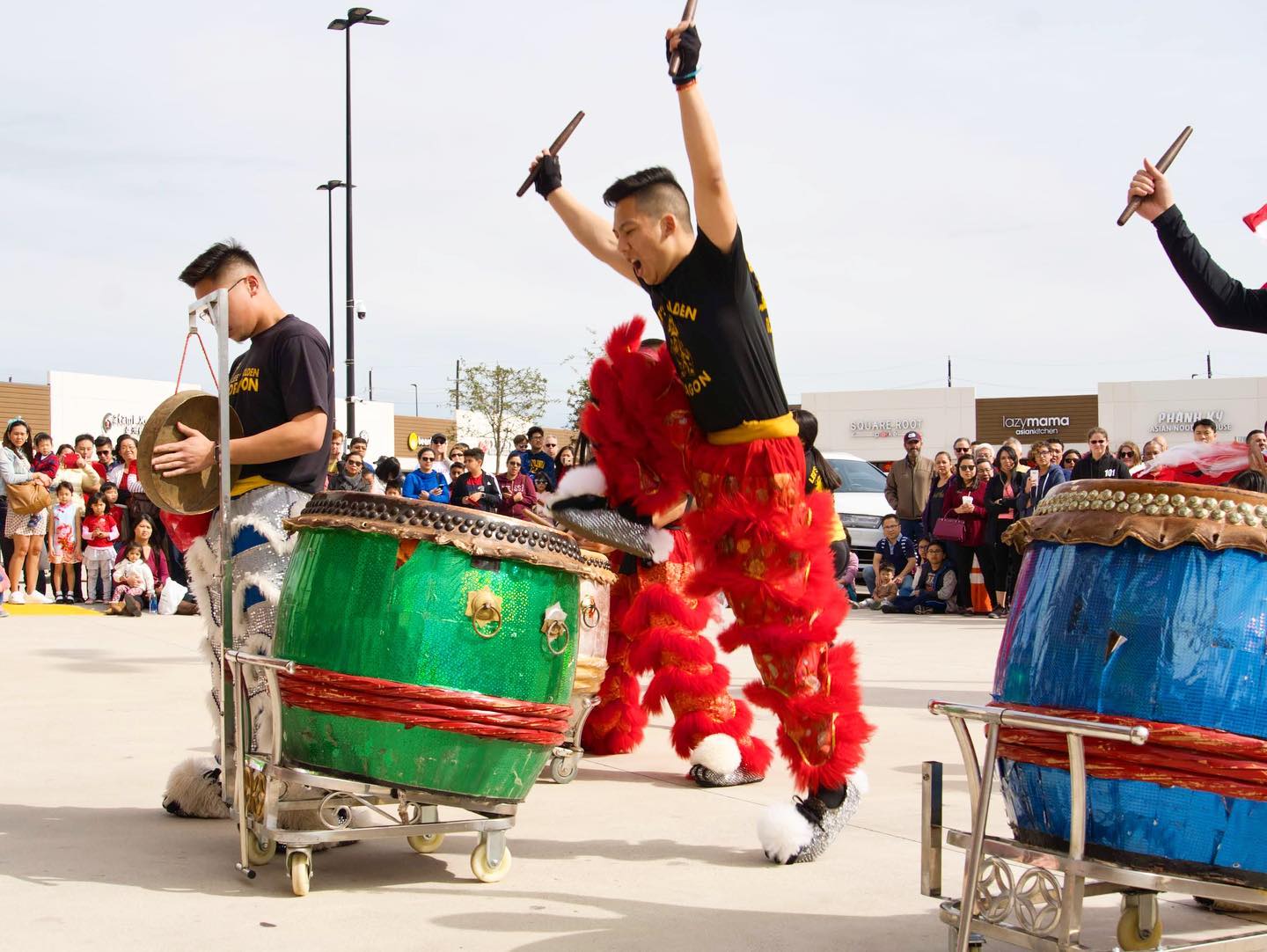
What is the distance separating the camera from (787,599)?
3.78 m

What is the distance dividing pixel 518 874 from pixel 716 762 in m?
1.40

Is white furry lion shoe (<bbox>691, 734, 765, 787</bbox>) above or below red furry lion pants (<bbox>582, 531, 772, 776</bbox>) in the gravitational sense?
below

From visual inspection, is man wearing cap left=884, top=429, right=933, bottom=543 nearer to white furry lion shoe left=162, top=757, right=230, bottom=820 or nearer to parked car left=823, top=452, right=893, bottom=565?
parked car left=823, top=452, right=893, bottom=565

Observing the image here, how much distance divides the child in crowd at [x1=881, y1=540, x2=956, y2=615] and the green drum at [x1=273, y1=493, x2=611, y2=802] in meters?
10.2

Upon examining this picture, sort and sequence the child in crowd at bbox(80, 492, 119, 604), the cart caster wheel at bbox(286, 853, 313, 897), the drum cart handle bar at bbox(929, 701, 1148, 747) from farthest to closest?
1. the child in crowd at bbox(80, 492, 119, 604)
2. the cart caster wheel at bbox(286, 853, 313, 897)
3. the drum cart handle bar at bbox(929, 701, 1148, 747)

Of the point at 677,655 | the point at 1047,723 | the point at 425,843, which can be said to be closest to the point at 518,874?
the point at 425,843

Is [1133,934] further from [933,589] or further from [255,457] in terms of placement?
[933,589]

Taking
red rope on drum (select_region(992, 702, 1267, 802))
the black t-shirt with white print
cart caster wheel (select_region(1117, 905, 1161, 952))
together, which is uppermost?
the black t-shirt with white print

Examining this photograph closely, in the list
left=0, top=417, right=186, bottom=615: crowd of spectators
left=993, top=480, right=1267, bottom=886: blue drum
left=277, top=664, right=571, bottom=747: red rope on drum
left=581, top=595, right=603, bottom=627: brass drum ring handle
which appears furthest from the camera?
left=0, top=417, right=186, bottom=615: crowd of spectators

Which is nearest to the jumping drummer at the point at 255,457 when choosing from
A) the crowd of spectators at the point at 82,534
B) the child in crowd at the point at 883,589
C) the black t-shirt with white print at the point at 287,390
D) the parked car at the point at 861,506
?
the black t-shirt with white print at the point at 287,390

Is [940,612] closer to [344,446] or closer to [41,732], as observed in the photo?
[344,446]

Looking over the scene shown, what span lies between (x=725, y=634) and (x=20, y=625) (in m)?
8.61

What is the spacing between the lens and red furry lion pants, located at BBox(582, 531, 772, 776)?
16.5ft

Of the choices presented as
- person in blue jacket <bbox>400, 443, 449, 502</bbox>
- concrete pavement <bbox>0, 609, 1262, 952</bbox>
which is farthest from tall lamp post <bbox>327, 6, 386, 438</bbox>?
concrete pavement <bbox>0, 609, 1262, 952</bbox>
